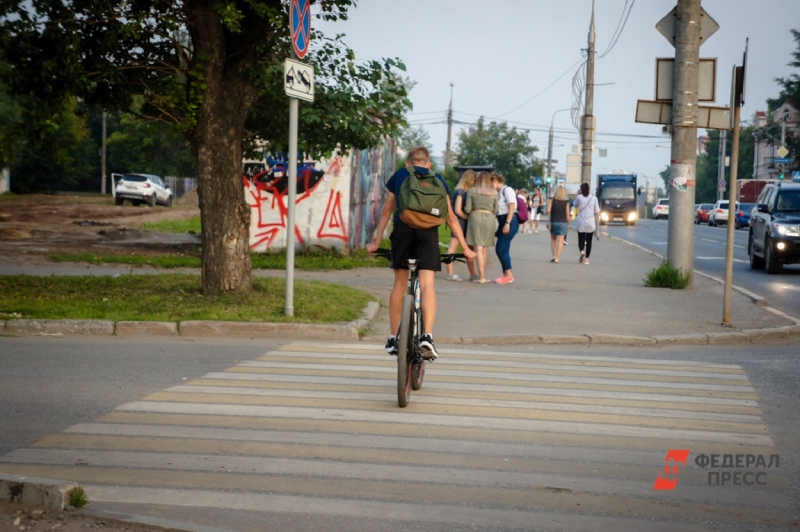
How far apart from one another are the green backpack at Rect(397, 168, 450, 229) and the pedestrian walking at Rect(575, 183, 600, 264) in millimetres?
16205

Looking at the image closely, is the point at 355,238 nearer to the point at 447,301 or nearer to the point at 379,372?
the point at 447,301

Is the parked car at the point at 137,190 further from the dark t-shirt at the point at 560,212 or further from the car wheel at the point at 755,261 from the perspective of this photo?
the car wheel at the point at 755,261

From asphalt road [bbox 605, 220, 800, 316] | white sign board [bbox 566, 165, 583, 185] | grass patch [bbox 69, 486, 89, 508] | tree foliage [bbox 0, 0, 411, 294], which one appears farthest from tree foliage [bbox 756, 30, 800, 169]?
grass patch [bbox 69, 486, 89, 508]

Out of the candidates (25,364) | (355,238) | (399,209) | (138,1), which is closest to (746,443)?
(399,209)

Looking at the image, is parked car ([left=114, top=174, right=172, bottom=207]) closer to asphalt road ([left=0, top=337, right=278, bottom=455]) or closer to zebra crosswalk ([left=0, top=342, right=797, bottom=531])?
asphalt road ([left=0, top=337, right=278, bottom=455])

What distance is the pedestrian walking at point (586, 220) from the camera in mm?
23531

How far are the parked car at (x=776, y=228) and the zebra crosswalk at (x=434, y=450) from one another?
587 inches

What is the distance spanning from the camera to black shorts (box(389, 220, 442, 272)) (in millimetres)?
7715

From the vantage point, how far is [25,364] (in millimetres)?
8922

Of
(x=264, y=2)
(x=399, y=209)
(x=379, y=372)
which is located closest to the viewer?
(x=399, y=209)

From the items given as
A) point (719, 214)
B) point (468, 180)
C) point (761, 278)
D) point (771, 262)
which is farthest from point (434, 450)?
point (719, 214)

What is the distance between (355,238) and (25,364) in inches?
552

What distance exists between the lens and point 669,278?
57.2 feet

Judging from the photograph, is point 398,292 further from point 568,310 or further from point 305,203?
point 305,203
